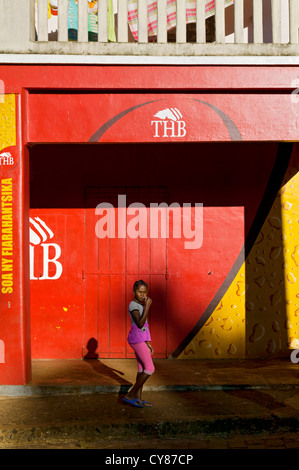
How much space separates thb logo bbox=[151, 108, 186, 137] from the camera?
22.5ft

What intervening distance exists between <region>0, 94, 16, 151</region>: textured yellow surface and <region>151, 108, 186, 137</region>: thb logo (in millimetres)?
1727

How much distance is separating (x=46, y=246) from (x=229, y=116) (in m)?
3.54

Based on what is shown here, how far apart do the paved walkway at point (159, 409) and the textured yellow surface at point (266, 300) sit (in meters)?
0.68

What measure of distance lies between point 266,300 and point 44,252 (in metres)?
3.53

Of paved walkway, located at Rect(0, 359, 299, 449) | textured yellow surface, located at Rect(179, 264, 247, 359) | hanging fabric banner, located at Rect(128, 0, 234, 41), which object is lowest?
paved walkway, located at Rect(0, 359, 299, 449)

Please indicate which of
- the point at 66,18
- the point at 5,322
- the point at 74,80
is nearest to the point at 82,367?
the point at 5,322

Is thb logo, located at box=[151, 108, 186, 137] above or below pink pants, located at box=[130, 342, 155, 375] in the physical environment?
above

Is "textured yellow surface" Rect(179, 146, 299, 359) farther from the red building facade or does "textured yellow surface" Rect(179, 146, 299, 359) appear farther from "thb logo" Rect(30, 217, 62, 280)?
"thb logo" Rect(30, 217, 62, 280)

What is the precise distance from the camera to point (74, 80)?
6871 mm

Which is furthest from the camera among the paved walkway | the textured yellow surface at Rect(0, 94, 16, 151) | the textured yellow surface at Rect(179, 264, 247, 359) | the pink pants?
the textured yellow surface at Rect(179, 264, 247, 359)

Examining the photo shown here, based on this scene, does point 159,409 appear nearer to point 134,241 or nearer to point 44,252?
point 134,241

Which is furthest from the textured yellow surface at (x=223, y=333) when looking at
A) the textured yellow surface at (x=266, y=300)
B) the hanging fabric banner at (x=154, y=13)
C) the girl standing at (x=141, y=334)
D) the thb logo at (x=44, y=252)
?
the hanging fabric banner at (x=154, y=13)

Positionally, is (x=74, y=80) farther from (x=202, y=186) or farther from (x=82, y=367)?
(x=82, y=367)

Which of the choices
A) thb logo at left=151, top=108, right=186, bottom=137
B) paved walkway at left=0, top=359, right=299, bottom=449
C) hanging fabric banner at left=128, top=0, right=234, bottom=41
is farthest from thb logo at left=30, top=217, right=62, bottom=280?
hanging fabric banner at left=128, top=0, right=234, bottom=41
